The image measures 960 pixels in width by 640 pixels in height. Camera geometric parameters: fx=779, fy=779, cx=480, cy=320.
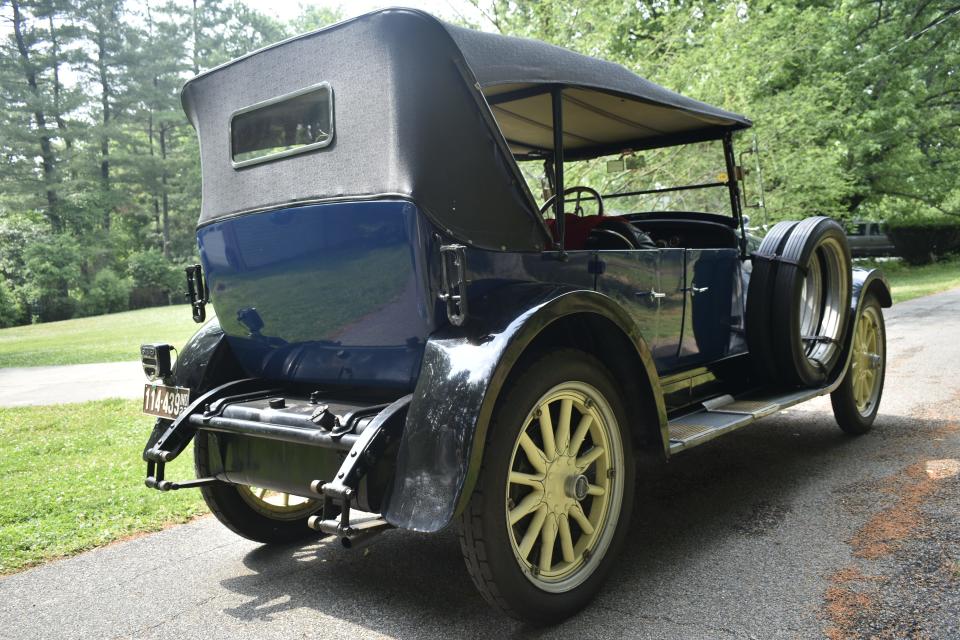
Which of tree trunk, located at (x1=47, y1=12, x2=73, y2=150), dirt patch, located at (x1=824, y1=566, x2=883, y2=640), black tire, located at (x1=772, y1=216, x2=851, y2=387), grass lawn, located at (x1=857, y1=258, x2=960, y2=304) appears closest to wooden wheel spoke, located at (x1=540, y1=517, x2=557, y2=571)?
dirt patch, located at (x1=824, y1=566, x2=883, y2=640)

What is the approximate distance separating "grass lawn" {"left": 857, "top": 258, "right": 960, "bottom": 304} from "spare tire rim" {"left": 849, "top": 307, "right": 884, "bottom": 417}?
33.8 feet

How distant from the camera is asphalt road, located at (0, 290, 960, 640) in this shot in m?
2.79

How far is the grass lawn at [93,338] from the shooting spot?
45.3 feet

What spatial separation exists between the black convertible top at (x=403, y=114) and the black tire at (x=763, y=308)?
158 cm

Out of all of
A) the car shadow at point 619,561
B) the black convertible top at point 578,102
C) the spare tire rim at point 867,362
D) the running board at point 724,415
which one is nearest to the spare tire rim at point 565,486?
the car shadow at point 619,561

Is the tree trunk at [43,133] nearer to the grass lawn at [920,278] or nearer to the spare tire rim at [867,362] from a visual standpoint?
the grass lawn at [920,278]

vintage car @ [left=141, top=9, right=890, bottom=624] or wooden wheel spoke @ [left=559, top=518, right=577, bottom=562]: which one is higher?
vintage car @ [left=141, top=9, right=890, bottom=624]

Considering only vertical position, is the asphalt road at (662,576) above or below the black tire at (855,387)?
below

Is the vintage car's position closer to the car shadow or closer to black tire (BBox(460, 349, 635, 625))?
black tire (BBox(460, 349, 635, 625))

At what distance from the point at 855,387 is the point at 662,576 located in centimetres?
287

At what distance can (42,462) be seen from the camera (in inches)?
229

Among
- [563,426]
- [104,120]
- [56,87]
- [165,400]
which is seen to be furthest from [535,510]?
[104,120]

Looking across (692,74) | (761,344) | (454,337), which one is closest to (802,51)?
(692,74)

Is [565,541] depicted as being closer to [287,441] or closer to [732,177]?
[287,441]
